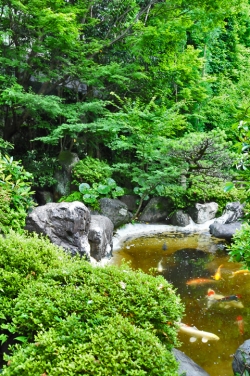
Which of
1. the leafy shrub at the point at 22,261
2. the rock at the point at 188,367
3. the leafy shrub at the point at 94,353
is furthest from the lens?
the rock at the point at 188,367

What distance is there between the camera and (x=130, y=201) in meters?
11.2

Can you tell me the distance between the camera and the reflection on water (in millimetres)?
4203

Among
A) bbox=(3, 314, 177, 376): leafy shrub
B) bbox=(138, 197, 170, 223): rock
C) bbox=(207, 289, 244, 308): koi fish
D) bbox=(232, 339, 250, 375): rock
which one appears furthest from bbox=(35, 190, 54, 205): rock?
bbox=(3, 314, 177, 376): leafy shrub

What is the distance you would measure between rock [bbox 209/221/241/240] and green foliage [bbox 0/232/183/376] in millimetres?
6353

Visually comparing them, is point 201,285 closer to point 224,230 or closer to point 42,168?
point 224,230

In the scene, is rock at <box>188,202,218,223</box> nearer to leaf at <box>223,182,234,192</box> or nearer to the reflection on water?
the reflection on water

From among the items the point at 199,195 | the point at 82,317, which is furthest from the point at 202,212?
the point at 82,317

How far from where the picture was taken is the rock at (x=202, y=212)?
10.5 m

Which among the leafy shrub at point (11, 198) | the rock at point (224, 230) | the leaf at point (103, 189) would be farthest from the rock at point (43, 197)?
the rock at point (224, 230)

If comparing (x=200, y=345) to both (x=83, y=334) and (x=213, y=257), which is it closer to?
(x=83, y=334)

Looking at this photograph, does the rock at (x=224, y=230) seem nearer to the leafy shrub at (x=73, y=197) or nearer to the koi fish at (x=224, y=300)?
the koi fish at (x=224, y=300)

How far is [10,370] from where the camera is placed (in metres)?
2.20

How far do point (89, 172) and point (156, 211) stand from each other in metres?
2.62

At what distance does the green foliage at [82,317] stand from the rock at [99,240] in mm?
3800
